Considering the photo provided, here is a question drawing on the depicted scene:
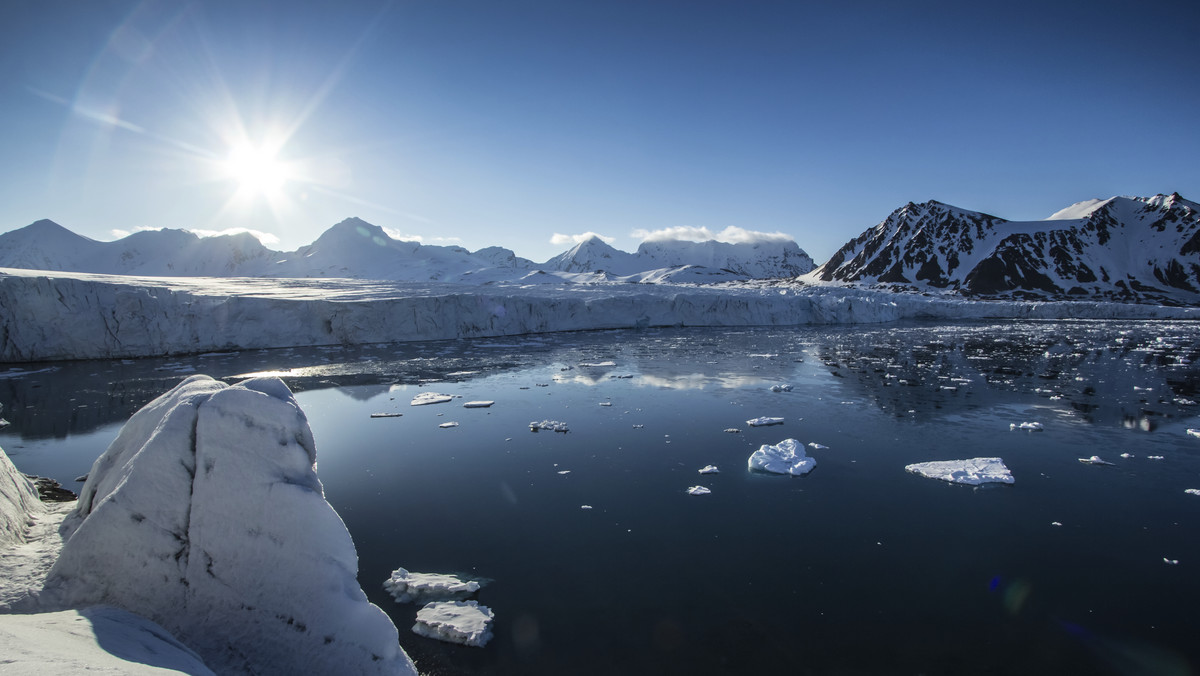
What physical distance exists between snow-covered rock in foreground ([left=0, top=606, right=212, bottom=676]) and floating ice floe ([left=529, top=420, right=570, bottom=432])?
6.06m

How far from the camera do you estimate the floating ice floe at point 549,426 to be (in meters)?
8.26

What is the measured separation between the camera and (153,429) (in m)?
3.03

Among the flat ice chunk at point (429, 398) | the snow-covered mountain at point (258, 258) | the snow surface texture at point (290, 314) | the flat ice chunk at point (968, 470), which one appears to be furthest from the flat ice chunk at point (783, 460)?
the snow-covered mountain at point (258, 258)

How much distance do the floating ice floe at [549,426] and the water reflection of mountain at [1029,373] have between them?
5901 mm

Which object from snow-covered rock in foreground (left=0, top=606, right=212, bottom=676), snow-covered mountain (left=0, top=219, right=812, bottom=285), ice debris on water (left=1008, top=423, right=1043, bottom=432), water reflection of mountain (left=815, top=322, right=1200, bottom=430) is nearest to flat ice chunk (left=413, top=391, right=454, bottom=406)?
snow-covered rock in foreground (left=0, top=606, right=212, bottom=676)

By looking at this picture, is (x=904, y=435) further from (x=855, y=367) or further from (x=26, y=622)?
(x=26, y=622)

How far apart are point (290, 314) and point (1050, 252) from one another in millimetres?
91130

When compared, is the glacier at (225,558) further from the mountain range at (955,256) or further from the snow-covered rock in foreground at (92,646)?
the mountain range at (955,256)

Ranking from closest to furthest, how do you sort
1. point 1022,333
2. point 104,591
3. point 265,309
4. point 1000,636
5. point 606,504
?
point 104,591 → point 1000,636 → point 606,504 → point 265,309 → point 1022,333

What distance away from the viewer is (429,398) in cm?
1060

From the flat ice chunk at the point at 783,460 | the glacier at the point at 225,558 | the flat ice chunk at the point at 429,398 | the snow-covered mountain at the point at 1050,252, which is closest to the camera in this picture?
the glacier at the point at 225,558

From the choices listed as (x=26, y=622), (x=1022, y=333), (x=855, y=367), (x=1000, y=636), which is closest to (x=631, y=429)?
(x=1000, y=636)

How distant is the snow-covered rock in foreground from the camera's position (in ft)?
4.90

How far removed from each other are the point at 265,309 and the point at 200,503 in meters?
20.1
